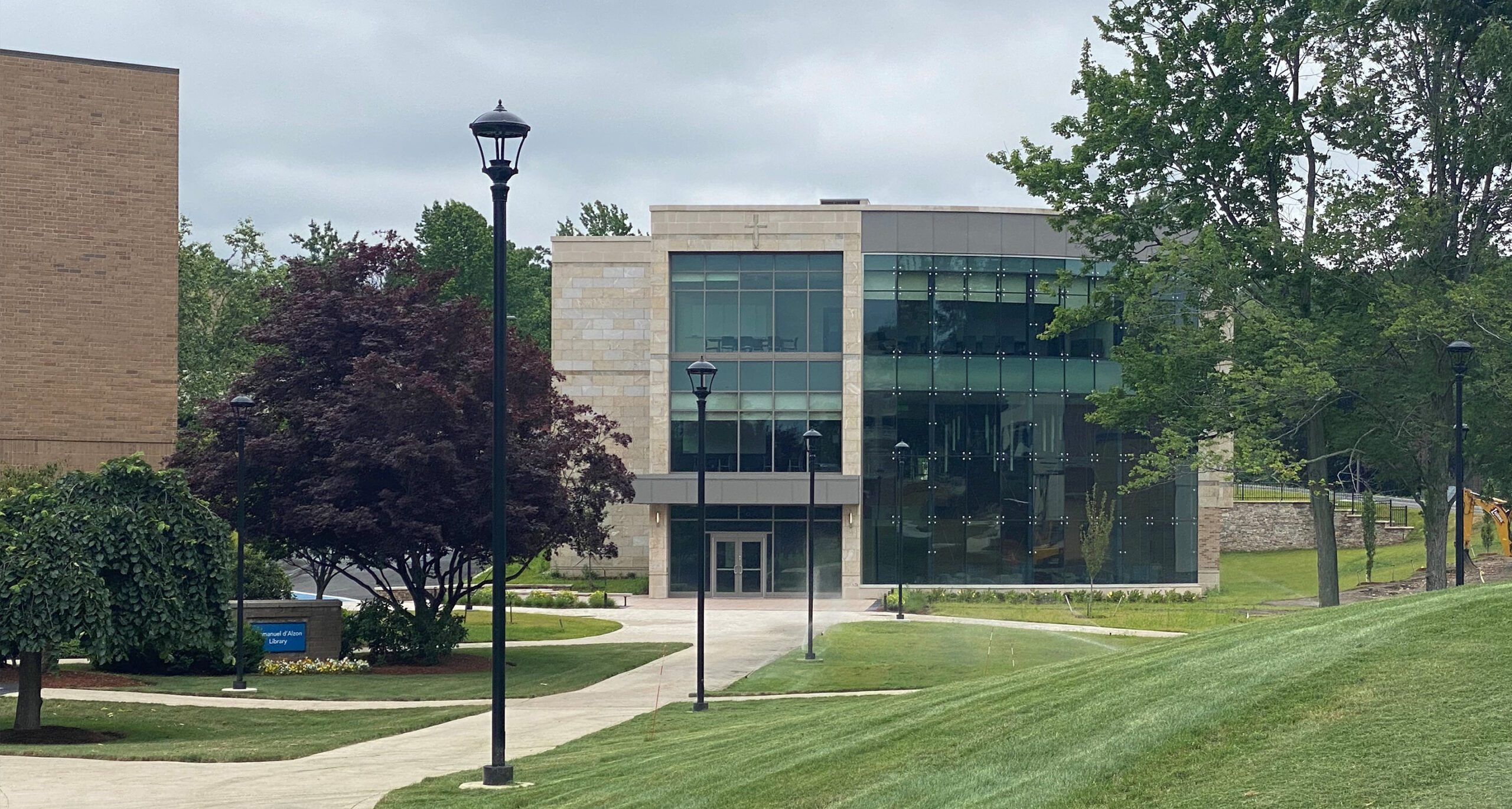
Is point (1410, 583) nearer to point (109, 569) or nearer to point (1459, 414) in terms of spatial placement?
point (1459, 414)

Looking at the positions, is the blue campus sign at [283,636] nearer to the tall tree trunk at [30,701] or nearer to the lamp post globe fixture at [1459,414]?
the tall tree trunk at [30,701]

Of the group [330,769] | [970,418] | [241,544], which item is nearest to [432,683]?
[241,544]

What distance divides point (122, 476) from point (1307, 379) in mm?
22812

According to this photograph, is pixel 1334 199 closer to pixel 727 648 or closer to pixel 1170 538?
pixel 727 648

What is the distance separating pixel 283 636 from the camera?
1264 inches

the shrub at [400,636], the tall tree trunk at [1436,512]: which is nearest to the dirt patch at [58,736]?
the shrub at [400,636]

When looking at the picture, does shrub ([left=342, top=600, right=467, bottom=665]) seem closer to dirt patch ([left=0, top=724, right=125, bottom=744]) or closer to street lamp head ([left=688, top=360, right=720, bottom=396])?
dirt patch ([left=0, top=724, right=125, bottom=744])

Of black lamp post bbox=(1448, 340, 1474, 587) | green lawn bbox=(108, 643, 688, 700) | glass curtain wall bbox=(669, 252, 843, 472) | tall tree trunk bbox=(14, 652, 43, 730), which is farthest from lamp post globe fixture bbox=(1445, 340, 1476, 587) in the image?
glass curtain wall bbox=(669, 252, 843, 472)

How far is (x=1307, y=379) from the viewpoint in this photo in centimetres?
3138

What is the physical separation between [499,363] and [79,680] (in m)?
18.2

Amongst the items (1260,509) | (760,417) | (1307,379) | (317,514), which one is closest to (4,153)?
(317,514)

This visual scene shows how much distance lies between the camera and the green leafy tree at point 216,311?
209ft

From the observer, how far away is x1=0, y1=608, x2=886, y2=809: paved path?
16.0 meters

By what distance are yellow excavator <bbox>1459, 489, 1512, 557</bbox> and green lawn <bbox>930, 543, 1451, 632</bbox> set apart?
2344mm
